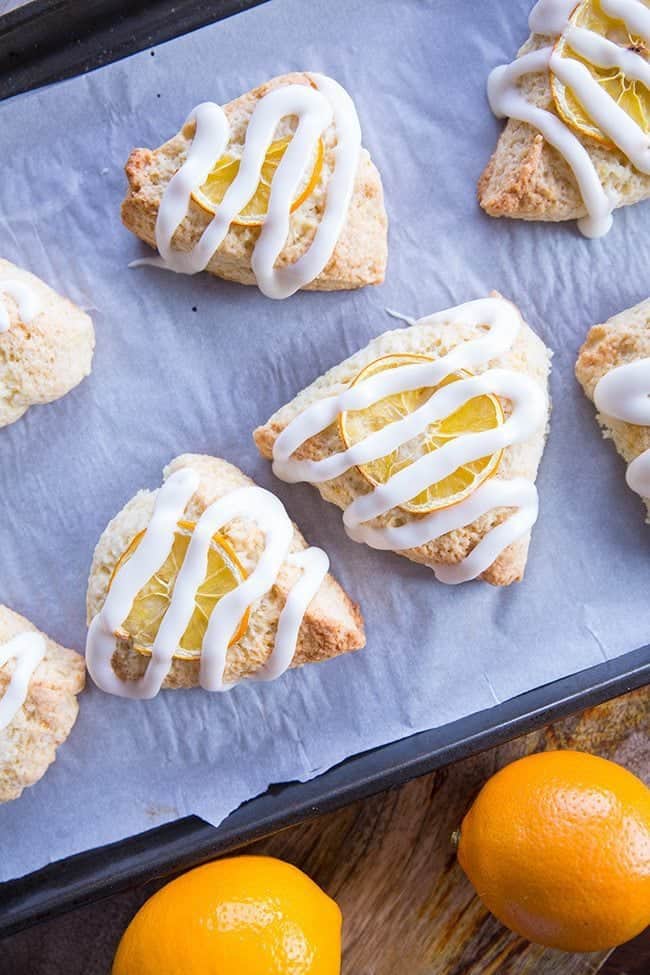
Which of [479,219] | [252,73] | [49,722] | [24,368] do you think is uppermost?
[252,73]

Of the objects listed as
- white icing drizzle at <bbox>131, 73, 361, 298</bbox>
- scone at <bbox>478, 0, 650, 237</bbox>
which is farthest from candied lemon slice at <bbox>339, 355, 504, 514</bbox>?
scone at <bbox>478, 0, 650, 237</bbox>

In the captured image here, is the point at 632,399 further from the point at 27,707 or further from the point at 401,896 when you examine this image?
the point at 27,707

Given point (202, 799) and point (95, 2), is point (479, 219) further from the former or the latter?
point (202, 799)

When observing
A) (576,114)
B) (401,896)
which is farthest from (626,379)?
(401,896)

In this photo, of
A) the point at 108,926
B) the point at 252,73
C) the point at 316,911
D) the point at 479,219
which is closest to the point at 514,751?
the point at 316,911

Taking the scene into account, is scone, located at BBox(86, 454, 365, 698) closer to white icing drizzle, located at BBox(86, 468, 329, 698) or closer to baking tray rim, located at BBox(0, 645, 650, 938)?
white icing drizzle, located at BBox(86, 468, 329, 698)
